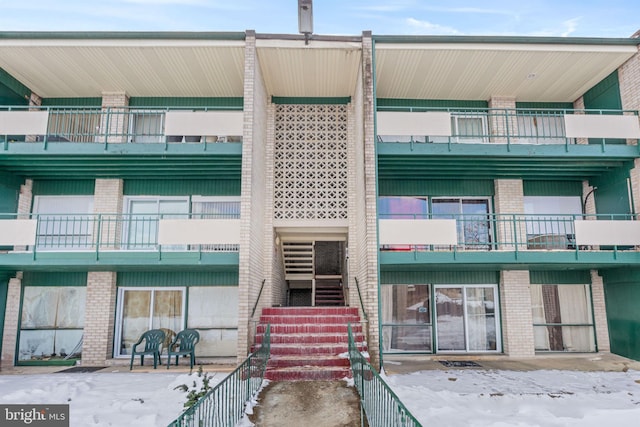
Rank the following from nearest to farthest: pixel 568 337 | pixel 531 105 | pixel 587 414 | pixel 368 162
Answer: pixel 587 414 → pixel 368 162 → pixel 568 337 → pixel 531 105

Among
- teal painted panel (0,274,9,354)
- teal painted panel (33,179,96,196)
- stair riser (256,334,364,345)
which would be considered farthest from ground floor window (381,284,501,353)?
teal painted panel (0,274,9,354)

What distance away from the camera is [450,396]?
7668 millimetres

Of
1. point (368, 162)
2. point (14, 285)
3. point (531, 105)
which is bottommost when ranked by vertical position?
point (14, 285)

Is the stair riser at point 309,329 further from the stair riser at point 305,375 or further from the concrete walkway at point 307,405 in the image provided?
the concrete walkway at point 307,405

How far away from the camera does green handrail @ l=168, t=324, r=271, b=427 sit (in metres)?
4.64

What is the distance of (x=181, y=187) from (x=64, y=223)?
3.46 m

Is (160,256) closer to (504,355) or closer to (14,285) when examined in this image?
(14,285)

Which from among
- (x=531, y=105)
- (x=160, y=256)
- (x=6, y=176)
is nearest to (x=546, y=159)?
(x=531, y=105)

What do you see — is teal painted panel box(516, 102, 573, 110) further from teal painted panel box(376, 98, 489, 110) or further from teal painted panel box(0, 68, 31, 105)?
teal painted panel box(0, 68, 31, 105)

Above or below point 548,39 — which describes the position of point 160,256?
below

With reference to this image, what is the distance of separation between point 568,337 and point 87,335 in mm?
13616

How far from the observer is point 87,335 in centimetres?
1153

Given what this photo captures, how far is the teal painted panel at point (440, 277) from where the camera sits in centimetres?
1258

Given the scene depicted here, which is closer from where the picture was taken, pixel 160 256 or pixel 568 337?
pixel 160 256
